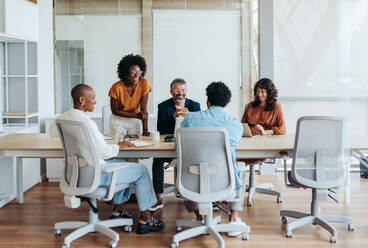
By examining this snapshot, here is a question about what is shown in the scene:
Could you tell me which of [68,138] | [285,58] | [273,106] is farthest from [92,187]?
[285,58]

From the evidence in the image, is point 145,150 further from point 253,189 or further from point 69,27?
point 69,27

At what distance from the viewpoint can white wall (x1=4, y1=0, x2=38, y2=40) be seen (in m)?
4.24

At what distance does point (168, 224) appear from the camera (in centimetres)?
352

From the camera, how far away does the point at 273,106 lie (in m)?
4.05

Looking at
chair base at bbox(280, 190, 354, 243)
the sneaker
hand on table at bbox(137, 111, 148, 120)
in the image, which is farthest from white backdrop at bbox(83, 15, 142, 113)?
chair base at bbox(280, 190, 354, 243)

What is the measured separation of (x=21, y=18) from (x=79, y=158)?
2.39 metres

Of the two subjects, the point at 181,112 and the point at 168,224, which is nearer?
the point at 168,224

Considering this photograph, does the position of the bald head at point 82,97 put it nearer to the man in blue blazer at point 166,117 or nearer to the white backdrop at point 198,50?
the man in blue blazer at point 166,117

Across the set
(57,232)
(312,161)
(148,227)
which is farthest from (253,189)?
(57,232)

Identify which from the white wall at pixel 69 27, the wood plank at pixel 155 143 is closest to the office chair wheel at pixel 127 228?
the wood plank at pixel 155 143

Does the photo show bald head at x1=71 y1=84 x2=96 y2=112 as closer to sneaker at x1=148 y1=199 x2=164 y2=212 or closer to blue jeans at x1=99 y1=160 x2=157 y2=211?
blue jeans at x1=99 y1=160 x2=157 y2=211

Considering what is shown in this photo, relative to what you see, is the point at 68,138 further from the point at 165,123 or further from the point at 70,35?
the point at 70,35

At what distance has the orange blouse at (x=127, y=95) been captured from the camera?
391 cm

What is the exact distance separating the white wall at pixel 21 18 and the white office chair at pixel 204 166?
251cm
